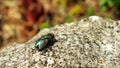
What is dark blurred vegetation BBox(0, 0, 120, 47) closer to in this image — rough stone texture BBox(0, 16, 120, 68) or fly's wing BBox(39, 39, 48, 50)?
rough stone texture BBox(0, 16, 120, 68)

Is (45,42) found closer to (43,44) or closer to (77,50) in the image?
(43,44)

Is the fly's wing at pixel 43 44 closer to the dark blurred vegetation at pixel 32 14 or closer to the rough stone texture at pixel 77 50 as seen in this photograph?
the rough stone texture at pixel 77 50

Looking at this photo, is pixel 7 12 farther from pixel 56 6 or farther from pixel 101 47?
pixel 101 47

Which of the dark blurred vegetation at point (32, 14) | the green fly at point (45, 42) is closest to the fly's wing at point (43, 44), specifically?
the green fly at point (45, 42)

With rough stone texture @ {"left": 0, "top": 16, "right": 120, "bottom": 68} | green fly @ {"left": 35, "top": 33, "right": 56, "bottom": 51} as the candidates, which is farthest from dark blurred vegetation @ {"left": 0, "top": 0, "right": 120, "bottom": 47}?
green fly @ {"left": 35, "top": 33, "right": 56, "bottom": 51}

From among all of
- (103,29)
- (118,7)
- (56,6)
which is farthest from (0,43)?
(103,29)
